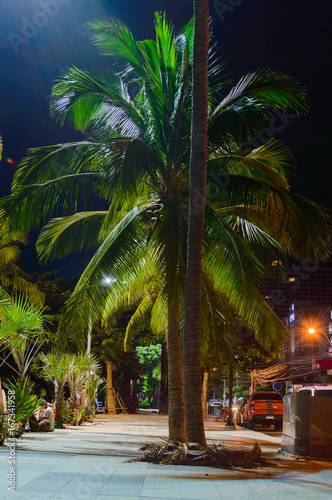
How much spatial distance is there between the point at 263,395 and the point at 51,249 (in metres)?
17.4

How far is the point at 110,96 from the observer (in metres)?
13.8

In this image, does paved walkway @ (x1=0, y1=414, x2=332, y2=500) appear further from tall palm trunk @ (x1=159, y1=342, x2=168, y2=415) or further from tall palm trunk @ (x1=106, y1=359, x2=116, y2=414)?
tall palm trunk @ (x1=106, y1=359, x2=116, y2=414)

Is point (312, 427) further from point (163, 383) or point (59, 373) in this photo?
point (163, 383)

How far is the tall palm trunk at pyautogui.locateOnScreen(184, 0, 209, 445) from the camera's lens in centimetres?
→ 1041

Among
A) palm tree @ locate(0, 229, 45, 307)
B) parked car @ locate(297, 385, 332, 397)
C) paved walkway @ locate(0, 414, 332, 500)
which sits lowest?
paved walkway @ locate(0, 414, 332, 500)

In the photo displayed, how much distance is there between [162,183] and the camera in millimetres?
13594

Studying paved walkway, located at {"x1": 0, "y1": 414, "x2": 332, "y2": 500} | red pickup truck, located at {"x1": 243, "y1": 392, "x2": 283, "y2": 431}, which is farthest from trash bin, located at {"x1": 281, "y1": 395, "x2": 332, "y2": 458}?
red pickup truck, located at {"x1": 243, "y1": 392, "x2": 283, "y2": 431}

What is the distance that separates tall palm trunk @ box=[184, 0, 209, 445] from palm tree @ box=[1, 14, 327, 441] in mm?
955

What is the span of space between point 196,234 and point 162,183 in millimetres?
3014

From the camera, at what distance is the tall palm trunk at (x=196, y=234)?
10.4 meters

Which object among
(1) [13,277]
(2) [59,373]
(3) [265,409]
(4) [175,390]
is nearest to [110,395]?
(1) [13,277]

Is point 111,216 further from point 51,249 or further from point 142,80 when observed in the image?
point 142,80

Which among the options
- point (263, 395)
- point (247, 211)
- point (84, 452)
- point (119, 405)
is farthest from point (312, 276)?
point (84, 452)

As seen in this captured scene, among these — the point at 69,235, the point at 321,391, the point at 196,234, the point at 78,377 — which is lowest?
the point at 321,391
